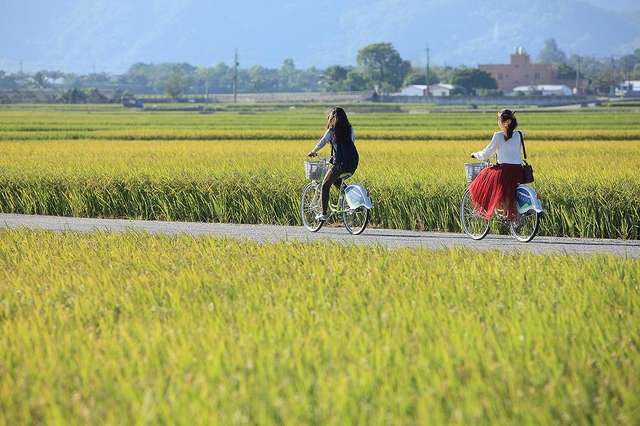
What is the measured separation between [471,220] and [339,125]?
208cm

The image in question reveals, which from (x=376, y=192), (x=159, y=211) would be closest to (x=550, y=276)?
(x=376, y=192)

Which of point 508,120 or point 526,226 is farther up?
point 508,120

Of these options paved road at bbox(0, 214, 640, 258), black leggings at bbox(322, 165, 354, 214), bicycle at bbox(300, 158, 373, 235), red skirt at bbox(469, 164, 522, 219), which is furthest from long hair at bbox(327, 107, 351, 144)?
red skirt at bbox(469, 164, 522, 219)

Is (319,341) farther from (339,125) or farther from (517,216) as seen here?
(339,125)

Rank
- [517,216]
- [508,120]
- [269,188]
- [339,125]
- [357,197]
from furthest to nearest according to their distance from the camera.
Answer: [269,188]
[357,197]
[339,125]
[517,216]
[508,120]

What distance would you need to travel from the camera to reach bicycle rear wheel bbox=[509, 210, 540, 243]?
49.3ft

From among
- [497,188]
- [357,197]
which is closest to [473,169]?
[497,188]

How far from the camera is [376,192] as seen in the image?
18422mm

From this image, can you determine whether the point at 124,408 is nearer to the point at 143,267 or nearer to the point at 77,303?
the point at 77,303

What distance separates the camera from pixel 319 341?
734 centimetres

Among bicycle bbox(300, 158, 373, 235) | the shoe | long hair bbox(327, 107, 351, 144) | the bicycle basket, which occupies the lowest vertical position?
the shoe

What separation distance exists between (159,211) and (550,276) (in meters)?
11.2

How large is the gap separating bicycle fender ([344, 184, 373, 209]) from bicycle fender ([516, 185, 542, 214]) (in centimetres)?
198

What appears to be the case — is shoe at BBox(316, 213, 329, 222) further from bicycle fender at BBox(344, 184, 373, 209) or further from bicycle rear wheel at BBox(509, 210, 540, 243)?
bicycle rear wheel at BBox(509, 210, 540, 243)
